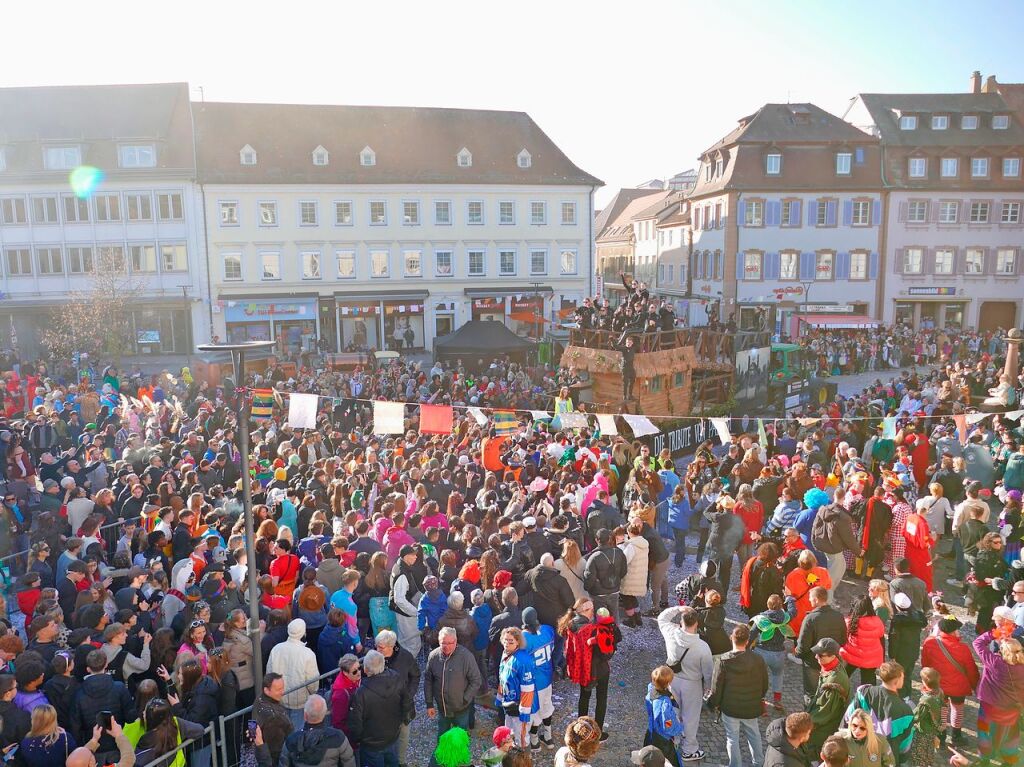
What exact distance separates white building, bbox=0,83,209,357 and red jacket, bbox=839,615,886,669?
36134mm

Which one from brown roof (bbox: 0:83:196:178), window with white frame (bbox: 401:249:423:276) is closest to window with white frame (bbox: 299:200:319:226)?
window with white frame (bbox: 401:249:423:276)

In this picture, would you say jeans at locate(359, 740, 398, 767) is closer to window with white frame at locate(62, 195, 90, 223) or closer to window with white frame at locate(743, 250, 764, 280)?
window with white frame at locate(62, 195, 90, 223)

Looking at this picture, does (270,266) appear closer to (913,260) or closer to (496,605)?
(913,260)

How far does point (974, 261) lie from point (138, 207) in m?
42.2

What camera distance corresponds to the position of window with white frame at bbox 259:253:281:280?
38.8 m

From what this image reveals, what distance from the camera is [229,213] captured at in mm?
38062

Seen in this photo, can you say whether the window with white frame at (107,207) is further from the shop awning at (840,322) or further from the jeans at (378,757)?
→ the jeans at (378,757)

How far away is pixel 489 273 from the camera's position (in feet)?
136

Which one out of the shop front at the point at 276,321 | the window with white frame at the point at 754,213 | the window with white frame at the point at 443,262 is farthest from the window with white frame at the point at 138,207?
the window with white frame at the point at 754,213

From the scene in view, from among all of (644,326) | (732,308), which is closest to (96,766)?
(644,326)

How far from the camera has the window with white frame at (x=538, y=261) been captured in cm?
4184

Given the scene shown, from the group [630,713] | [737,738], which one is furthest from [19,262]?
[737,738]

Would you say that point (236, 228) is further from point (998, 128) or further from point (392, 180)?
point (998, 128)

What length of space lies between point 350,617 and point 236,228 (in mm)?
33933
